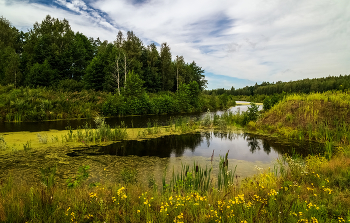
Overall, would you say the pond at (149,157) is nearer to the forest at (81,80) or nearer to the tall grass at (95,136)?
the tall grass at (95,136)

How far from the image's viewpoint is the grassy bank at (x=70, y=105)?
16656 millimetres

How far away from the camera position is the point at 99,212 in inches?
126

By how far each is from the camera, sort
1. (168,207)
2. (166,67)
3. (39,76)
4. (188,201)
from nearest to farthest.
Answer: (168,207) < (188,201) < (39,76) < (166,67)

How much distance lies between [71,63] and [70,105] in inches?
614

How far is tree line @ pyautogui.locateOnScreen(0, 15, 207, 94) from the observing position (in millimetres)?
26844

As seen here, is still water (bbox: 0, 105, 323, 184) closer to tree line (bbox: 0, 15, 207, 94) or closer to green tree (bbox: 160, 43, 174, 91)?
tree line (bbox: 0, 15, 207, 94)

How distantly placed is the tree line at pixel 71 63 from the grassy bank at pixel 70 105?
3719 mm

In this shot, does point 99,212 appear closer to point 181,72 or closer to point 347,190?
point 347,190

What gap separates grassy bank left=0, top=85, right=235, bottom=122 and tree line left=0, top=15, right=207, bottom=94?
3.72 meters

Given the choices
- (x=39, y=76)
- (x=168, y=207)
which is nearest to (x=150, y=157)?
(x=168, y=207)

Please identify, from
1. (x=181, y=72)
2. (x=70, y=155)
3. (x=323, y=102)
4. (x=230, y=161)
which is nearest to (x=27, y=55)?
(x=181, y=72)

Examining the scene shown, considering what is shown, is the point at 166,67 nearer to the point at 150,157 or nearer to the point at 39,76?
the point at 39,76

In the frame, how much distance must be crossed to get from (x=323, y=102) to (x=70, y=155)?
14.3 metres

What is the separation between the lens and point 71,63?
104 ft
